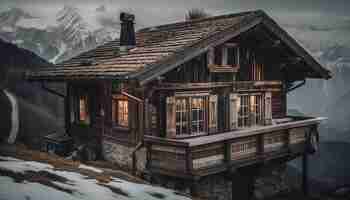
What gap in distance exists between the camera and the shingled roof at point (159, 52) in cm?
1129

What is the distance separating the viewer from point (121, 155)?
13.2 metres

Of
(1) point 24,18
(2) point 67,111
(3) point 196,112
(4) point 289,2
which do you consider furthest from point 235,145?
(1) point 24,18

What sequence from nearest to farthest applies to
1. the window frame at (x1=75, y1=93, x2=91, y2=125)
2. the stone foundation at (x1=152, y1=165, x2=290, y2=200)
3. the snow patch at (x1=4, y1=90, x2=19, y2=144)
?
1. the stone foundation at (x1=152, y1=165, x2=290, y2=200)
2. the window frame at (x1=75, y1=93, x2=91, y2=125)
3. the snow patch at (x1=4, y1=90, x2=19, y2=144)

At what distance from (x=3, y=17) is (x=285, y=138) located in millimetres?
31809

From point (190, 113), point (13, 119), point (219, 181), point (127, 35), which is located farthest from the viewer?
point (13, 119)

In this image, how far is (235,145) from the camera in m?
12.5

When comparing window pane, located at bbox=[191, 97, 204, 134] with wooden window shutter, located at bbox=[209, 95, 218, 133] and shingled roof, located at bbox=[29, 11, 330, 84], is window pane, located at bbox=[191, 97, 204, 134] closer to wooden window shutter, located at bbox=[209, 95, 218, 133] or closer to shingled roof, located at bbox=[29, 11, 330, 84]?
wooden window shutter, located at bbox=[209, 95, 218, 133]

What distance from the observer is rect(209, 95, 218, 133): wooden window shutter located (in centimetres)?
1341

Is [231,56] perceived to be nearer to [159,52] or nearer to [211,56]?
[211,56]

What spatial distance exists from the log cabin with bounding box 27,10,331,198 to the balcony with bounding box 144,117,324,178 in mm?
30

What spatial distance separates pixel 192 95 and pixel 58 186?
596 cm

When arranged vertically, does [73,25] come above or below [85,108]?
above

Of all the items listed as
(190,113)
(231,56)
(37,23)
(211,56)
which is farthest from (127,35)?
(37,23)

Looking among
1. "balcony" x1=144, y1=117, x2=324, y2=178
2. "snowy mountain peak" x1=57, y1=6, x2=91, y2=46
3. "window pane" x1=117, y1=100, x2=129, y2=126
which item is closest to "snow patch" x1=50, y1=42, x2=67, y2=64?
"snowy mountain peak" x1=57, y1=6, x2=91, y2=46
